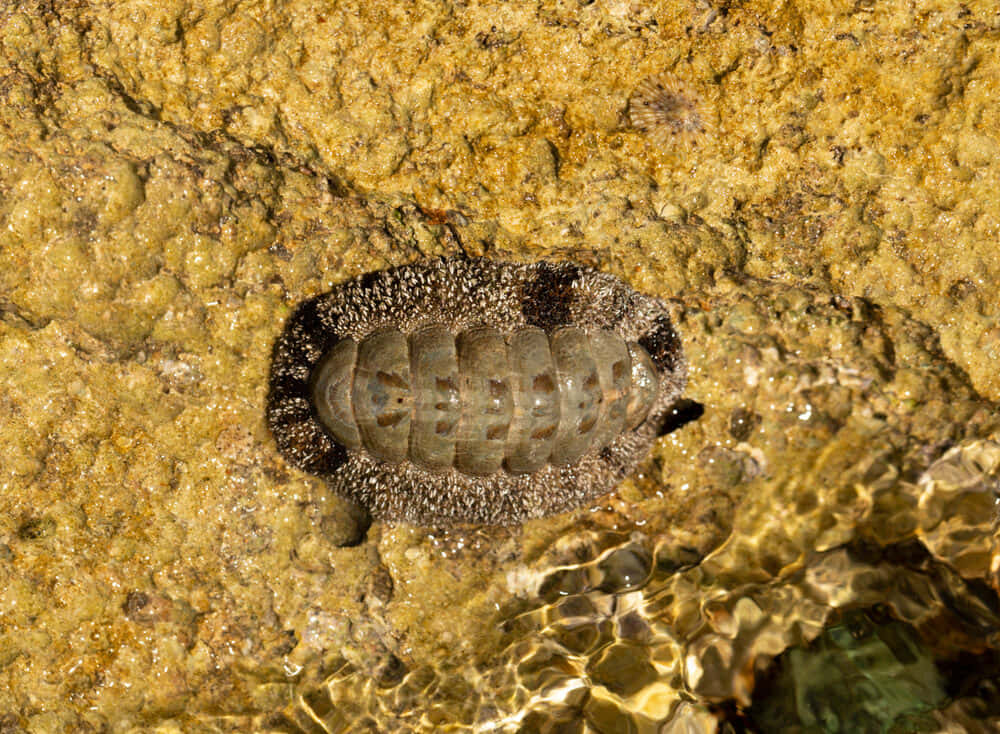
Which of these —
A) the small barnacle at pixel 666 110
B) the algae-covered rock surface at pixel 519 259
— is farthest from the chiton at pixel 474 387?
the small barnacle at pixel 666 110

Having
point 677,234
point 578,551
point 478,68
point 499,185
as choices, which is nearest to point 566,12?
point 478,68

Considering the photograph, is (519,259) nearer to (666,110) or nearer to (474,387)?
(474,387)

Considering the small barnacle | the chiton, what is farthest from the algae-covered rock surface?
the chiton

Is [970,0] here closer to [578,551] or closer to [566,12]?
[566,12]

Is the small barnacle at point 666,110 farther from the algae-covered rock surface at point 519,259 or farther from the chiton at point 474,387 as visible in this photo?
the chiton at point 474,387

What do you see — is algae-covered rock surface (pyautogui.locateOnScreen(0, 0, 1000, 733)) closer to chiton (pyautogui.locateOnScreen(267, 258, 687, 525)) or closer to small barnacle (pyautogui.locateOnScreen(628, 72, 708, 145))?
small barnacle (pyautogui.locateOnScreen(628, 72, 708, 145))

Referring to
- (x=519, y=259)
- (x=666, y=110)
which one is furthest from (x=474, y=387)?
(x=666, y=110)

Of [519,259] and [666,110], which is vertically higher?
[666,110]
